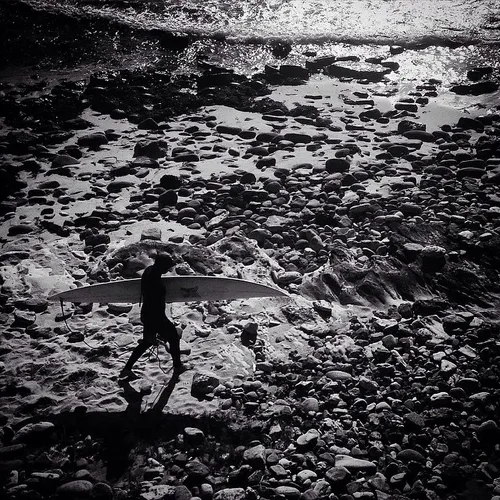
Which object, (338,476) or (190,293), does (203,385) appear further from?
(338,476)

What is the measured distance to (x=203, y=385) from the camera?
4555 mm

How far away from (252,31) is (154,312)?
14.5 metres

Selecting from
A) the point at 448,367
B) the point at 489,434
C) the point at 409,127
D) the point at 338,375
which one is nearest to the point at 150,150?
the point at 409,127

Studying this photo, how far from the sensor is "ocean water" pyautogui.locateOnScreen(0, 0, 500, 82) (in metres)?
14.5

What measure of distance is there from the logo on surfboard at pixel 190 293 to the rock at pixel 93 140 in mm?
5431

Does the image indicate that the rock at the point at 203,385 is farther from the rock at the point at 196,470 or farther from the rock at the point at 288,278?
the rock at the point at 288,278

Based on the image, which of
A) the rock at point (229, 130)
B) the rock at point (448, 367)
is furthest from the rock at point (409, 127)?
the rock at point (448, 367)

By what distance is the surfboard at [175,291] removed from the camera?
5.09m

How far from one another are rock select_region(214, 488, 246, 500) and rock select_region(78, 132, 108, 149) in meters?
7.43

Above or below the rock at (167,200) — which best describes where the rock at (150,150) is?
above

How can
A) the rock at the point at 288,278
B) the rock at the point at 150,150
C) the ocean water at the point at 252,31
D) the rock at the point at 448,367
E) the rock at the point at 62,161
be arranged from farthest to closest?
the ocean water at the point at 252,31, the rock at the point at 150,150, the rock at the point at 62,161, the rock at the point at 288,278, the rock at the point at 448,367

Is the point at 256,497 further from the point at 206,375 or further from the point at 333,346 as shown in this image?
the point at 333,346

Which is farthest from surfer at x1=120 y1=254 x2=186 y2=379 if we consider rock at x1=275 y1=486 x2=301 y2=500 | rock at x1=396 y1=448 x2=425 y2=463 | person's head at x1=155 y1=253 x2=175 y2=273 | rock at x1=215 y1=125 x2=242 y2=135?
rock at x1=215 y1=125 x2=242 y2=135

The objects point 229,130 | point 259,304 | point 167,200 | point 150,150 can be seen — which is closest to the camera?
point 259,304
